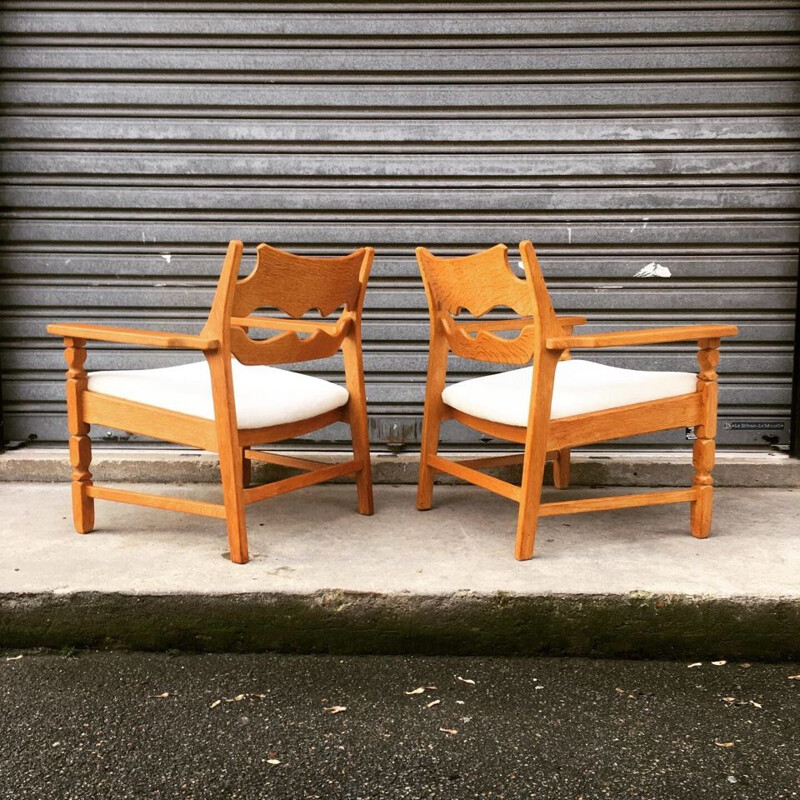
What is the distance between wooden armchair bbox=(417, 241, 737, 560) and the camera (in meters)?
2.92

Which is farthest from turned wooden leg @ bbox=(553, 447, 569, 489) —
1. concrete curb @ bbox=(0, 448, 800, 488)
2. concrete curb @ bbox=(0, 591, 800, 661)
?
concrete curb @ bbox=(0, 591, 800, 661)

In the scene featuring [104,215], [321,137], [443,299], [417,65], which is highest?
[417,65]

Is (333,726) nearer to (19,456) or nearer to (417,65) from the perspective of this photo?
(19,456)

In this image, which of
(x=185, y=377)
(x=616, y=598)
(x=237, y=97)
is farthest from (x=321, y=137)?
(x=616, y=598)

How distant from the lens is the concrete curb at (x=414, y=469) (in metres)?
4.21

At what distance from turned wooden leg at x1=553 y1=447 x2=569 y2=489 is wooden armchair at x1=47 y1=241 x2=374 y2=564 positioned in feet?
3.44

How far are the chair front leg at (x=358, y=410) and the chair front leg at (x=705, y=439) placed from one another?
1.31 metres

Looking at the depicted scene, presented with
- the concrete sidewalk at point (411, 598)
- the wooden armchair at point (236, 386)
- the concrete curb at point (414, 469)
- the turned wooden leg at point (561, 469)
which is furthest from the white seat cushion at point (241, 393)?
the turned wooden leg at point (561, 469)

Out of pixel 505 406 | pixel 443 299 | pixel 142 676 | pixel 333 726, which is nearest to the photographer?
pixel 333 726

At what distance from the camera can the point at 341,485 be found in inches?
166

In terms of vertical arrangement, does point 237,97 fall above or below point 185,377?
above

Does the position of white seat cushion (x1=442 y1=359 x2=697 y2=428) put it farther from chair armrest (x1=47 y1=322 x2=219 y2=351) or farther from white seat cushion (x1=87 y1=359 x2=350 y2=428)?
chair armrest (x1=47 y1=322 x2=219 y2=351)

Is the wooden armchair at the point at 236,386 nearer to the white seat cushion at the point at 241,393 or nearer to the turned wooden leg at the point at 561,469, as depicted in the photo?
the white seat cushion at the point at 241,393

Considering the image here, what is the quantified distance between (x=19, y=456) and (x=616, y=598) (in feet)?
10.1
